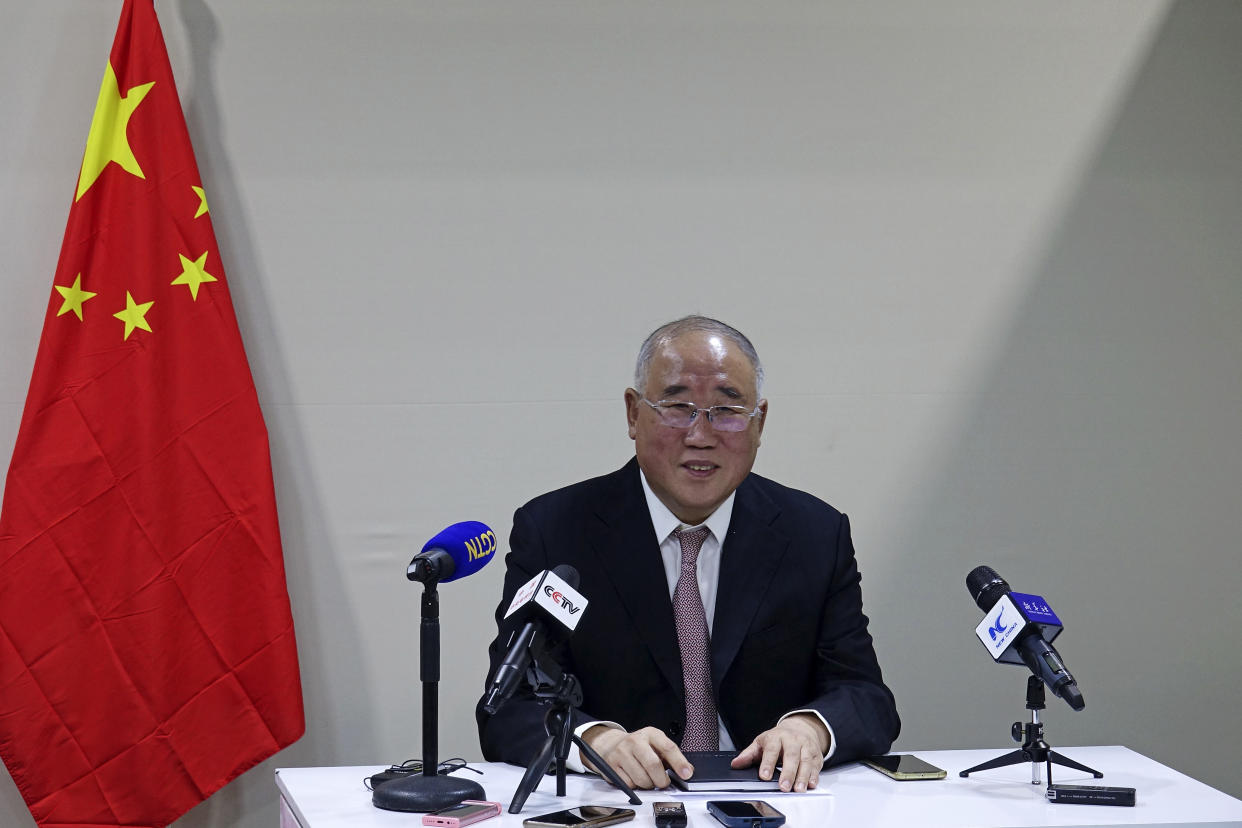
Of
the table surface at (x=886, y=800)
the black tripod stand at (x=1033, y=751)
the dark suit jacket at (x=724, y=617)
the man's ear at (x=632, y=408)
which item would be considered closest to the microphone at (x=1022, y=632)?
the black tripod stand at (x=1033, y=751)

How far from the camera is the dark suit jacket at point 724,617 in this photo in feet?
9.18

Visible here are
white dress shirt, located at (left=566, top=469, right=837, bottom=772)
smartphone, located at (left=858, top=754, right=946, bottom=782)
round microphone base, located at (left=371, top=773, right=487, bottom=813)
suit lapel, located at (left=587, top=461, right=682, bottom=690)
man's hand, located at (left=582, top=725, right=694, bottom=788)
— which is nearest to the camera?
round microphone base, located at (left=371, top=773, right=487, bottom=813)

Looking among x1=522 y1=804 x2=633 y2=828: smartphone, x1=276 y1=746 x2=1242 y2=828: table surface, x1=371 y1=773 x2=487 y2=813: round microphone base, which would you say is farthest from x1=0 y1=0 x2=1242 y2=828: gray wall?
x1=522 y1=804 x2=633 y2=828: smartphone

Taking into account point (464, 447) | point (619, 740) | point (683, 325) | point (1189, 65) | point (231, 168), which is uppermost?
point (1189, 65)

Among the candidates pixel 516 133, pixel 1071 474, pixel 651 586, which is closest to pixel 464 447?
pixel 516 133

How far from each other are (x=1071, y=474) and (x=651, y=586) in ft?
6.52

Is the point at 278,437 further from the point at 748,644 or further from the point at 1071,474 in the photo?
the point at 1071,474

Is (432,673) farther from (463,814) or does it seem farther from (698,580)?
(698,580)

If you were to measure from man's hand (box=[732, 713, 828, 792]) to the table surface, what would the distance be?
0.03 m

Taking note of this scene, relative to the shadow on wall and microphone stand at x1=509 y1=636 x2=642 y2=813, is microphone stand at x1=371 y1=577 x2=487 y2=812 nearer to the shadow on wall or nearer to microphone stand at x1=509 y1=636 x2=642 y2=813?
microphone stand at x1=509 y1=636 x2=642 y2=813

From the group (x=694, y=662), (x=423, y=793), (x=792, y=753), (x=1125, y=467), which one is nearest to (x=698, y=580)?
(x=694, y=662)

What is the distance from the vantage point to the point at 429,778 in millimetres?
2254

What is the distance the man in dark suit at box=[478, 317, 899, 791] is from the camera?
2805 mm

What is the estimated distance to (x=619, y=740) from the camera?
2422mm
